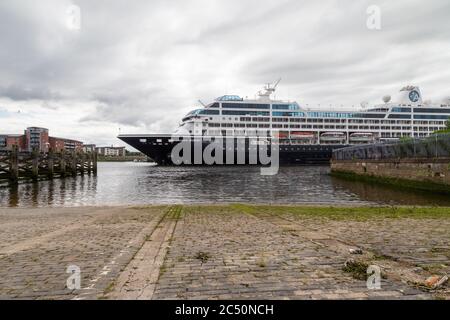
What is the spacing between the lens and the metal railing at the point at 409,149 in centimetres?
2572

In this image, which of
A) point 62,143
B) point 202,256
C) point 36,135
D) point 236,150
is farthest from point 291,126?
point 62,143

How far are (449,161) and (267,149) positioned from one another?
46779 millimetres

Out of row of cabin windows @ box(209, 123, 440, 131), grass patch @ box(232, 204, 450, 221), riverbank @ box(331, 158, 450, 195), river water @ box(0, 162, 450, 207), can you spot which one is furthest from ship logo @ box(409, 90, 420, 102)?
grass patch @ box(232, 204, 450, 221)

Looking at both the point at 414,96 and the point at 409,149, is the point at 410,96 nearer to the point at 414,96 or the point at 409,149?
the point at 414,96

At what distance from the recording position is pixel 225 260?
5156 mm

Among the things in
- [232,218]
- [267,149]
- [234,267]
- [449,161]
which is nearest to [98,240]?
[234,267]

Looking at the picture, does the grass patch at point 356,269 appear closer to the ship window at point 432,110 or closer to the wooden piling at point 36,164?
the wooden piling at point 36,164

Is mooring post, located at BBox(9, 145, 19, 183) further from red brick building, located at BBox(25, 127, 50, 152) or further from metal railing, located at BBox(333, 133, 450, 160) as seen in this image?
red brick building, located at BBox(25, 127, 50, 152)

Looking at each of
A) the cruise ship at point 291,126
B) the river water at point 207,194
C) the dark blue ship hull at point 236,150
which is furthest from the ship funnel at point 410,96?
the river water at point 207,194

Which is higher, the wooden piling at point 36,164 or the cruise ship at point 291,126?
the cruise ship at point 291,126

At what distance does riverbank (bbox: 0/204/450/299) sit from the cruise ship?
57657mm

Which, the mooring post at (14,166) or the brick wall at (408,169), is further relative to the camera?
the mooring post at (14,166)

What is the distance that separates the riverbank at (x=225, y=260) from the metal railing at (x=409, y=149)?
20.1m
